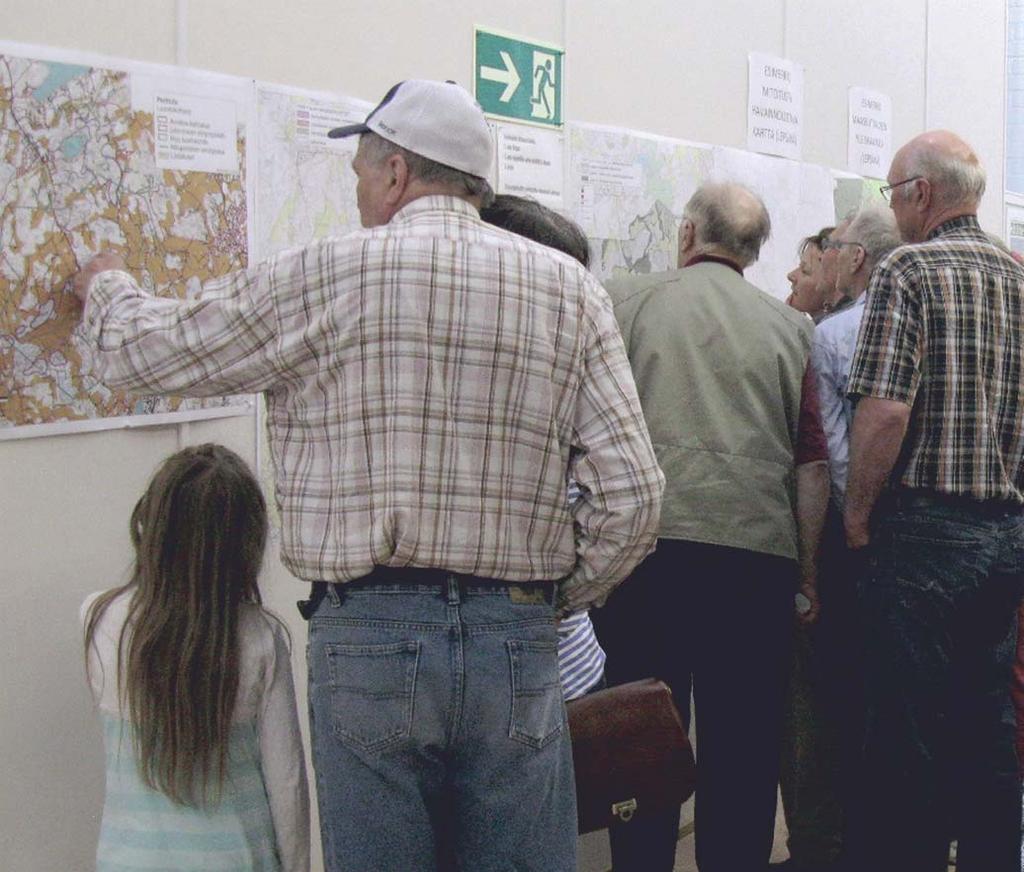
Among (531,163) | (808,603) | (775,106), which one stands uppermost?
(775,106)

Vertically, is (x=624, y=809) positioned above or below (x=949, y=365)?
below

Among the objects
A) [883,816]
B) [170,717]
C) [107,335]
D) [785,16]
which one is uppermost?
[785,16]

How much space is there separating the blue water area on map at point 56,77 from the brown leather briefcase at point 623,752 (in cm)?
140

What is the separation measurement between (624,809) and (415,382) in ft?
3.30

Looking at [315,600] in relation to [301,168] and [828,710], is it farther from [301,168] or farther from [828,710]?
[828,710]

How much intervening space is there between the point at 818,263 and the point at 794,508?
1092 mm

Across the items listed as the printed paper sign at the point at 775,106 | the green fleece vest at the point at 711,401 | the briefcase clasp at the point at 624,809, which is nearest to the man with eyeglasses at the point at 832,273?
the printed paper sign at the point at 775,106

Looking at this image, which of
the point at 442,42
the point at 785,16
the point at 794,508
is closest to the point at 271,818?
the point at 794,508

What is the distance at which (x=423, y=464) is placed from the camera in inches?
73.4

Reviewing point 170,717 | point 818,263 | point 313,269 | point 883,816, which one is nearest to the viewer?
point 313,269

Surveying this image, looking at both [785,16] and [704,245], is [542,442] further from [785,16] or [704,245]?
[785,16]

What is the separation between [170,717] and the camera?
2.05 m

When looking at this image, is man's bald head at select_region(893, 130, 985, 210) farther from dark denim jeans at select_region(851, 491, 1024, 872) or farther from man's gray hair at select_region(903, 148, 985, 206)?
dark denim jeans at select_region(851, 491, 1024, 872)

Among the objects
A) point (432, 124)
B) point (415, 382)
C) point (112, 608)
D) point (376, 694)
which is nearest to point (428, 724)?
point (376, 694)
